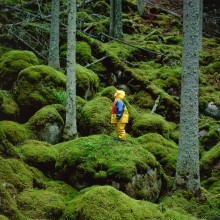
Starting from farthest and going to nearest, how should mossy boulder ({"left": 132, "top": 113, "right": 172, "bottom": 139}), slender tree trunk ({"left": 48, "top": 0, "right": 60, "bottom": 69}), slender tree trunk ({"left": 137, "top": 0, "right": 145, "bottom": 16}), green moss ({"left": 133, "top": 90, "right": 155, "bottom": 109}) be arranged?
slender tree trunk ({"left": 137, "top": 0, "right": 145, "bottom": 16}), green moss ({"left": 133, "top": 90, "right": 155, "bottom": 109}), slender tree trunk ({"left": 48, "top": 0, "right": 60, "bottom": 69}), mossy boulder ({"left": 132, "top": 113, "right": 172, "bottom": 139})

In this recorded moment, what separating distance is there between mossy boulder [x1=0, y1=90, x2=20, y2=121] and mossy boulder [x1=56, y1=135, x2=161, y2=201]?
3.10 m

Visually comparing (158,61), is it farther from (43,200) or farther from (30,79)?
(43,200)

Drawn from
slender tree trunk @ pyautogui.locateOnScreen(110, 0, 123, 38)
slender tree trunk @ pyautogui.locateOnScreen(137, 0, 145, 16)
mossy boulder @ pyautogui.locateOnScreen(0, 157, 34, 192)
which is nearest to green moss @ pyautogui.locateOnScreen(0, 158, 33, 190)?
mossy boulder @ pyautogui.locateOnScreen(0, 157, 34, 192)

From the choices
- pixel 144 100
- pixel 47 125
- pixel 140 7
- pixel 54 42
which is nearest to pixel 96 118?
pixel 47 125

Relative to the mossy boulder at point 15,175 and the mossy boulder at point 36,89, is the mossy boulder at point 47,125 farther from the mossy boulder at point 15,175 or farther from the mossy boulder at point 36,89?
the mossy boulder at point 15,175

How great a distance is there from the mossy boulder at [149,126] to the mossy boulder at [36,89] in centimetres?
300

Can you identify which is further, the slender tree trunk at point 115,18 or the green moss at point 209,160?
the slender tree trunk at point 115,18

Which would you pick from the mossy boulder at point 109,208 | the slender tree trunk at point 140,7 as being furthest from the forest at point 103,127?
the slender tree trunk at point 140,7

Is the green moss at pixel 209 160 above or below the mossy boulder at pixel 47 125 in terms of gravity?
below

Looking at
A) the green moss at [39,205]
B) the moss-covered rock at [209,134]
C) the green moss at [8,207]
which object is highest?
the green moss at [8,207]

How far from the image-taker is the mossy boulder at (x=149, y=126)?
12.7 meters

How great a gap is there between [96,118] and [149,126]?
234cm

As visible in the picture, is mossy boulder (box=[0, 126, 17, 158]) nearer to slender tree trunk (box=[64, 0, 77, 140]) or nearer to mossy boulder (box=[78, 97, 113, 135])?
slender tree trunk (box=[64, 0, 77, 140])

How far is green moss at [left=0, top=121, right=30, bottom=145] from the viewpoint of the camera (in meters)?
10.1
